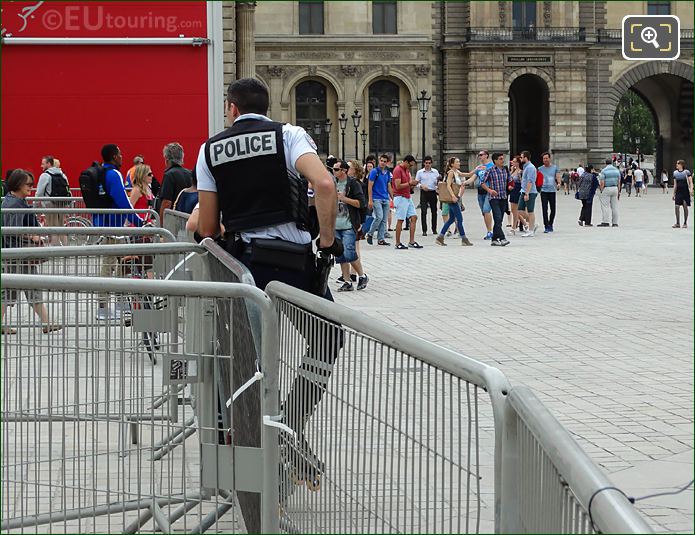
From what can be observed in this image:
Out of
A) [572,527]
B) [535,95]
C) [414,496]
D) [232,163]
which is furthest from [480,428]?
[535,95]

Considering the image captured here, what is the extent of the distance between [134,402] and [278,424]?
825 millimetres

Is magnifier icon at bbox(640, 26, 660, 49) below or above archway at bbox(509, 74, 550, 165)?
below

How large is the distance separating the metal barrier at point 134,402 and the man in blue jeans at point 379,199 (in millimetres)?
19008

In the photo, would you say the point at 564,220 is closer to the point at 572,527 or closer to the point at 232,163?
the point at 232,163

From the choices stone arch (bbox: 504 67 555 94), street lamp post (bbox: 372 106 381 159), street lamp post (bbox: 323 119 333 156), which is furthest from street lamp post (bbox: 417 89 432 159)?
street lamp post (bbox: 323 119 333 156)

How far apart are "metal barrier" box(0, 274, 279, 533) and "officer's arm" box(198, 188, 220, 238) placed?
3.53 ft

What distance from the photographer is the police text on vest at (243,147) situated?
18.5 feet

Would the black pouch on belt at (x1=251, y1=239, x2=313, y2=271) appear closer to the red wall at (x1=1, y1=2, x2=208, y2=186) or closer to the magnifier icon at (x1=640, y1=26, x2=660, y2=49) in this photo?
the magnifier icon at (x1=640, y1=26, x2=660, y2=49)

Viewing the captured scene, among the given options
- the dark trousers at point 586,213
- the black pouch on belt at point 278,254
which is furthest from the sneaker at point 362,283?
the dark trousers at point 586,213

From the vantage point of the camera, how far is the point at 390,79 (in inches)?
2820

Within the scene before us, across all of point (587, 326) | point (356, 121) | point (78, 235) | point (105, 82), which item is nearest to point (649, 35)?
point (78, 235)

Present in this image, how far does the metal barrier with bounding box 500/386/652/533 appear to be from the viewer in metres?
1.76

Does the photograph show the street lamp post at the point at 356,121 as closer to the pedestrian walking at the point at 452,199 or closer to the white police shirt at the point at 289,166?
the pedestrian walking at the point at 452,199

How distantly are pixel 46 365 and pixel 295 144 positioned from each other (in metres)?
1.59
